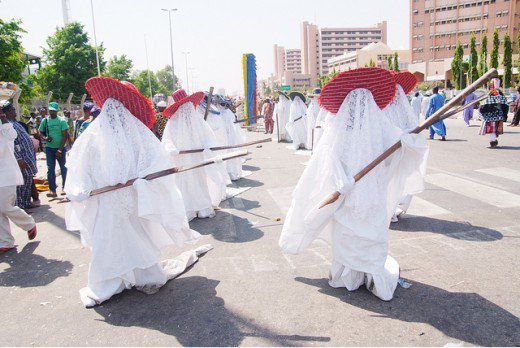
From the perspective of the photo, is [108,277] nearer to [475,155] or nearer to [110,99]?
[110,99]

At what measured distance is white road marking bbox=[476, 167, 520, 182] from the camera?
7496 millimetres

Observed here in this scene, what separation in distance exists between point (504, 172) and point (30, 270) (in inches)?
334

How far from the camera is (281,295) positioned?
359 cm

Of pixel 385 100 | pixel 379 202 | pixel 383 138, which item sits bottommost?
pixel 379 202

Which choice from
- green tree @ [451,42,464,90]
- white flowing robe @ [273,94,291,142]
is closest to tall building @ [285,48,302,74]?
green tree @ [451,42,464,90]

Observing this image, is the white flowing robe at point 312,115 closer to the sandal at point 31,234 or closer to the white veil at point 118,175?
the sandal at point 31,234

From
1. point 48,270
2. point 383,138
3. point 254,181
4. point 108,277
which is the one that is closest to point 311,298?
point 383,138

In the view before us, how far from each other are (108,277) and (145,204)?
769 mm

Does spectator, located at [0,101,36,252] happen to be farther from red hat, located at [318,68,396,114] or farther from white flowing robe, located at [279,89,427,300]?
red hat, located at [318,68,396,114]

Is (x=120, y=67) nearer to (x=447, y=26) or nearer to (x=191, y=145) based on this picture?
(x=191, y=145)

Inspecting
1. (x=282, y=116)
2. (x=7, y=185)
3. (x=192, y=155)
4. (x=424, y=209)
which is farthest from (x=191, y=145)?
(x=282, y=116)

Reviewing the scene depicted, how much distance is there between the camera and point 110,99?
3.73 metres

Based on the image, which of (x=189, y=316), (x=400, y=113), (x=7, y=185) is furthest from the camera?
(x=7, y=185)

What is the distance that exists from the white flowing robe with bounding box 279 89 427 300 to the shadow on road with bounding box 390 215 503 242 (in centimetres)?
163
